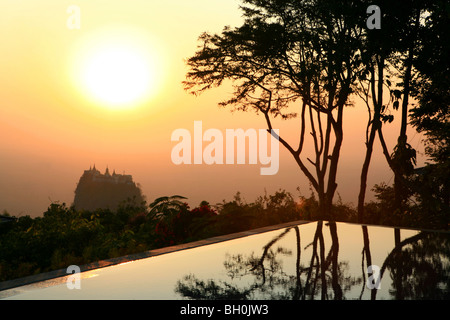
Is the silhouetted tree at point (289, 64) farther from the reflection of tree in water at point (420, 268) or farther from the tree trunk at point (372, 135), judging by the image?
the reflection of tree in water at point (420, 268)

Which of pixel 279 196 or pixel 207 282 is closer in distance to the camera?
pixel 207 282

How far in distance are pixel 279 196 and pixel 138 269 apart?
11385 mm

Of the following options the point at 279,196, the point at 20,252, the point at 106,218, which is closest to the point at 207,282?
the point at 20,252

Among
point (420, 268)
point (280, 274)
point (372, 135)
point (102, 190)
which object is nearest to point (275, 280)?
point (280, 274)

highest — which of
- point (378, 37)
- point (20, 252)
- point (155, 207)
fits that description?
point (378, 37)

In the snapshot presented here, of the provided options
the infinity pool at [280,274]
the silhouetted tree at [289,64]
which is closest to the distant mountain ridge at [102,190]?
the silhouetted tree at [289,64]

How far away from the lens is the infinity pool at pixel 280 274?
12.0 ft

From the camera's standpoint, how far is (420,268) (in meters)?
4.70

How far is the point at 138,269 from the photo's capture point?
4.74 metres

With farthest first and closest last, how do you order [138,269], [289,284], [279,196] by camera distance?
1. [279,196]
2. [138,269]
3. [289,284]

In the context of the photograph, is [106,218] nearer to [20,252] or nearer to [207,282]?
[20,252]

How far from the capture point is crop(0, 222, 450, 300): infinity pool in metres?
3.64

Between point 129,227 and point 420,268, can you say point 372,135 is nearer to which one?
point 129,227

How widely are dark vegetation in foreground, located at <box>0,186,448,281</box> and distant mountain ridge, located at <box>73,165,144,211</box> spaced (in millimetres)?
97033
